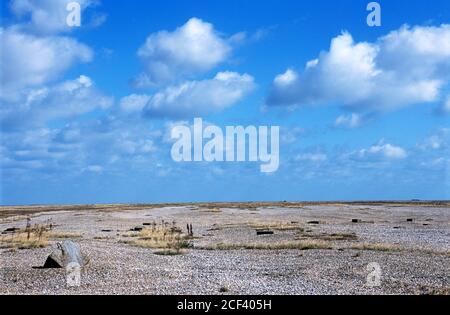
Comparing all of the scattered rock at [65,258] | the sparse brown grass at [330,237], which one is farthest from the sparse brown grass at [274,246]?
the scattered rock at [65,258]

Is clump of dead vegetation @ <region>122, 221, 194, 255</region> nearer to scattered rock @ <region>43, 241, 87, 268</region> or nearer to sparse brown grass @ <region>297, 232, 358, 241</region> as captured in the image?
scattered rock @ <region>43, 241, 87, 268</region>

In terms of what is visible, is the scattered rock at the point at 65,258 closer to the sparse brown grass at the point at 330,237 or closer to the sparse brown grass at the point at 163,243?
the sparse brown grass at the point at 163,243

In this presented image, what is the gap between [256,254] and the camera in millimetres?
31438

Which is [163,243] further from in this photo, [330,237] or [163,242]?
[330,237]

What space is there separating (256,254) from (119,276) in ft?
35.3

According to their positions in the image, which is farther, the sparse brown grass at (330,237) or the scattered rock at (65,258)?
the sparse brown grass at (330,237)

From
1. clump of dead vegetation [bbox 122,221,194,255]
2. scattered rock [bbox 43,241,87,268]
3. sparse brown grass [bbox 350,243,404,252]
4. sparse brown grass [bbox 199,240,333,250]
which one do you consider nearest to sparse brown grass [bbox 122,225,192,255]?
clump of dead vegetation [bbox 122,221,194,255]

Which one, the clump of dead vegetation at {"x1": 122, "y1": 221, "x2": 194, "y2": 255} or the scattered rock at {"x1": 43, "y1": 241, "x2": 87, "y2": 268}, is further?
the clump of dead vegetation at {"x1": 122, "y1": 221, "x2": 194, "y2": 255}

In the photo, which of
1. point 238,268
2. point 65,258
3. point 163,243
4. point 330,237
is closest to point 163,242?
point 163,243

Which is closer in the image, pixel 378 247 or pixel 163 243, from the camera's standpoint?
pixel 378 247

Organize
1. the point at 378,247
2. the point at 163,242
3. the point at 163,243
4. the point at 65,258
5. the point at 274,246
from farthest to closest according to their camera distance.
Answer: the point at 163,242 < the point at 163,243 < the point at 274,246 < the point at 378,247 < the point at 65,258

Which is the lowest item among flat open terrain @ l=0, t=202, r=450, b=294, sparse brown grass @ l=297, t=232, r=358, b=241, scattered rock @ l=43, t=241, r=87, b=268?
flat open terrain @ l=0, t=202, r=450, b=294
